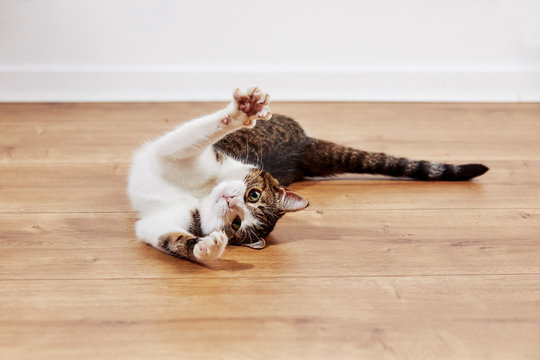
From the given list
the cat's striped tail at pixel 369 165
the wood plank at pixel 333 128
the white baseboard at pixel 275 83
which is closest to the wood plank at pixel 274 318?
the cat's striped tail at pixel 369 165

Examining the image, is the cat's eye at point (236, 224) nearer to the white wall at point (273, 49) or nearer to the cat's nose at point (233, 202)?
the cat's nose at point (233, 202)

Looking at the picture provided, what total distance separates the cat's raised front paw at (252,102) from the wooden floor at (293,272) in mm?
404

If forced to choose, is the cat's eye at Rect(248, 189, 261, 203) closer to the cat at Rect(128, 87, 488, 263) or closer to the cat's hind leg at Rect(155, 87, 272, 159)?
the cat at Rect(128, 87, 488, 263)

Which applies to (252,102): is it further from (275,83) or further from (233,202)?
(275,83)

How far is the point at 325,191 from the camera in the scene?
6.65 feet

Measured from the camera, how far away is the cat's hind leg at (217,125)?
4.61ft

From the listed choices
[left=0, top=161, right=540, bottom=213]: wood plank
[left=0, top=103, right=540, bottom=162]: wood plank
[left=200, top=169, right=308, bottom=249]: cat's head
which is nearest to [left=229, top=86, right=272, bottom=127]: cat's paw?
[left=200, top=169, right=308, bottom=249]: cat's head

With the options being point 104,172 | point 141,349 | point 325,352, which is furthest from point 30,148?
point 325,352

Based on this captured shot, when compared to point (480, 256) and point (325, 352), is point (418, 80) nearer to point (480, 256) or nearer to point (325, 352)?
point (480, 256)

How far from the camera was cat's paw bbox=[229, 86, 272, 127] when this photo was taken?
1397 mm

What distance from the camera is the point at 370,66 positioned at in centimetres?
298

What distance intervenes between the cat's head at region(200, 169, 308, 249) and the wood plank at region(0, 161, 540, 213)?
0.31 meters

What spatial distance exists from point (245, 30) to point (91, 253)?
64.7 inches

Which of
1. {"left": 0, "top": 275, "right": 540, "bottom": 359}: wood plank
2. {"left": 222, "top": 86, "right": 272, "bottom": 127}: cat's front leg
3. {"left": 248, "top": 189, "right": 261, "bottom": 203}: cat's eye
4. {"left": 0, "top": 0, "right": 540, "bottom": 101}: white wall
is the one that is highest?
{"left": 0, "top": 0, "right": 540, "bottom": 101}: white wall
